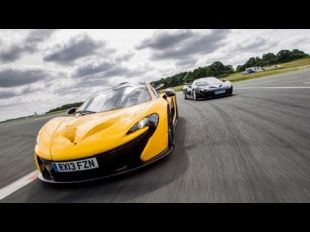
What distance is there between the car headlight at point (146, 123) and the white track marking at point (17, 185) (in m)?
1.56

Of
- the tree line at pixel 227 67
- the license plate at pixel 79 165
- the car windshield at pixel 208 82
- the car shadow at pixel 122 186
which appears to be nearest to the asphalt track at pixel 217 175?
the car shadow at pixel 122 186

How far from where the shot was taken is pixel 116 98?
439 cm

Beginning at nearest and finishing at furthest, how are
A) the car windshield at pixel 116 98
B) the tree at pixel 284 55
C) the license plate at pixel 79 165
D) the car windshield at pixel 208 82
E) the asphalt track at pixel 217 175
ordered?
1. the asphalt track at pixel 217 175
2. the license plate at pixel 79 165
3. the car windshield at pixel 116 98
4. the car windshield at pixel 208 82
5. the tree at pixel 284 55

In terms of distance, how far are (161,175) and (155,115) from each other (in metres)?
0.85

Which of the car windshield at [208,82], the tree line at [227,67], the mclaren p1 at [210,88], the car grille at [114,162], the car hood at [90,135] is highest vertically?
the car hood at [90,135]

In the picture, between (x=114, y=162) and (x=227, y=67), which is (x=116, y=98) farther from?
(x=227, y=67)

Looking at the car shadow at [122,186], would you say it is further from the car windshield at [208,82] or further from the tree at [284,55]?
the tree at [284,55]

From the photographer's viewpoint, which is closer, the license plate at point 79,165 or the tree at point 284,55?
the license plate at point 79,165

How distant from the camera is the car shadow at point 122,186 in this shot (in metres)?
2.59

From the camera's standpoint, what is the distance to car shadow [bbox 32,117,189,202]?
2586 mm

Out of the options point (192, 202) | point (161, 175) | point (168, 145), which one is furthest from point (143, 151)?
point (192, 202)

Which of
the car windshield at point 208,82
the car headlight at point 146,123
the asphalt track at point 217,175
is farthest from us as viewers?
the car windshield at point 208,82
